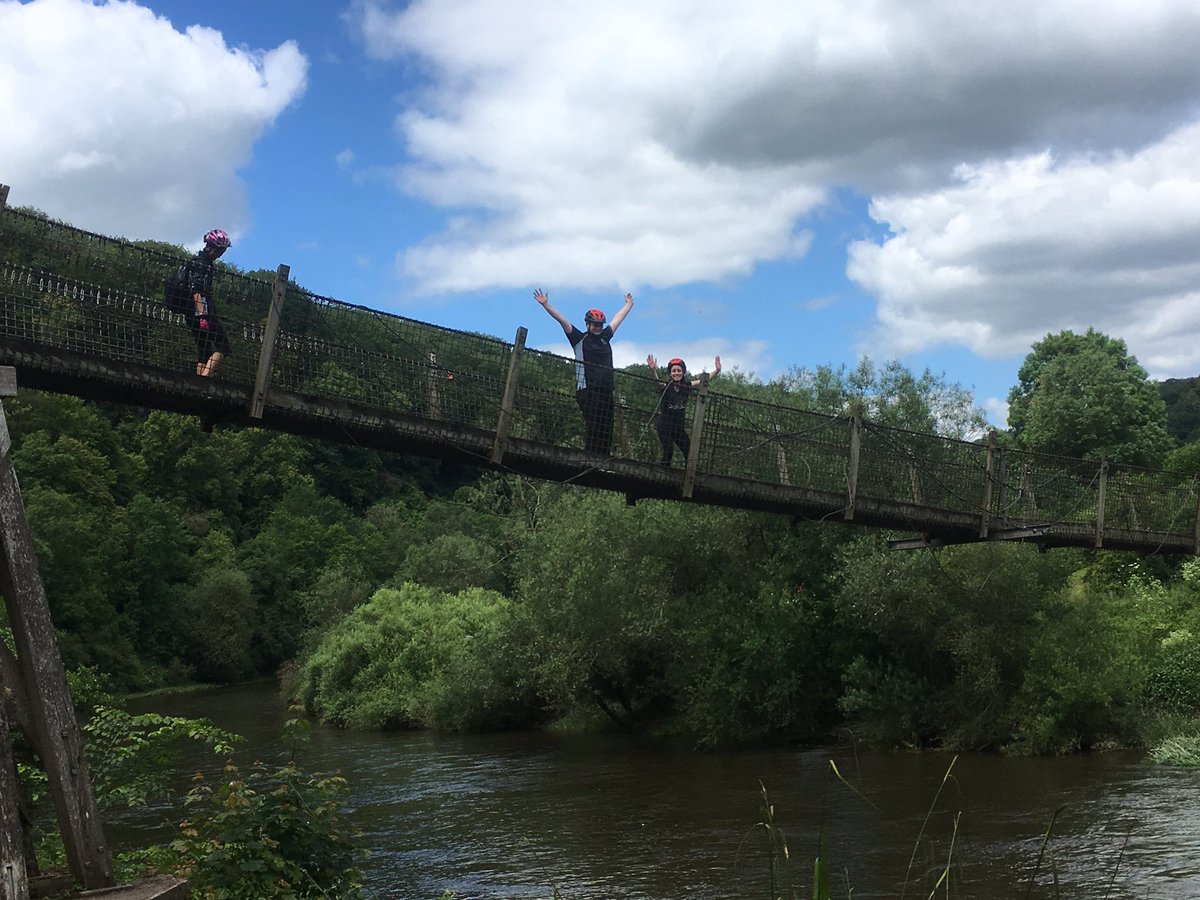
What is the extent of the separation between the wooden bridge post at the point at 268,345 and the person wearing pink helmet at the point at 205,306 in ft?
1.10

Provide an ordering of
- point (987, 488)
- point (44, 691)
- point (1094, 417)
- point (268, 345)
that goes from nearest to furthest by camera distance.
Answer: point (44, 691) < point (268, 345) < point (987, 488) < point (1094, 417)

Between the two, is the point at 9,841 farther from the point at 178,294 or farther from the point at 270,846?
the point at 178,294

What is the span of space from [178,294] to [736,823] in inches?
383

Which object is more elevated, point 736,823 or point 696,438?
point 696,438

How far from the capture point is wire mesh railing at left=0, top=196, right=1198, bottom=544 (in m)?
8.78

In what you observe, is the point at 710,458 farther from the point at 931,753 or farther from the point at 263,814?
the point at 931,753

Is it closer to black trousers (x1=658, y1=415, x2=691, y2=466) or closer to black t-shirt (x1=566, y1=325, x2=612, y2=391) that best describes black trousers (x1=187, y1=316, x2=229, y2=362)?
black t-shirt (x1=566, y1=325, x2=612, y2=391)

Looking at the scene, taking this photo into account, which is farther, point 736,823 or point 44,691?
point 736,823

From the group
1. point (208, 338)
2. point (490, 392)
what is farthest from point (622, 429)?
point (208, 338)

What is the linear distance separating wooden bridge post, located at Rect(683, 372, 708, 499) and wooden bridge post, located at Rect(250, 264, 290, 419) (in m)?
4.53

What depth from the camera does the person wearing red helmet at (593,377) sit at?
11953 mm

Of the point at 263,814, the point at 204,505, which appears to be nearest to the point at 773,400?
the point at 263,814

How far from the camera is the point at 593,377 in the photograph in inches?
477

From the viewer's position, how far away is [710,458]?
13.2 metres
